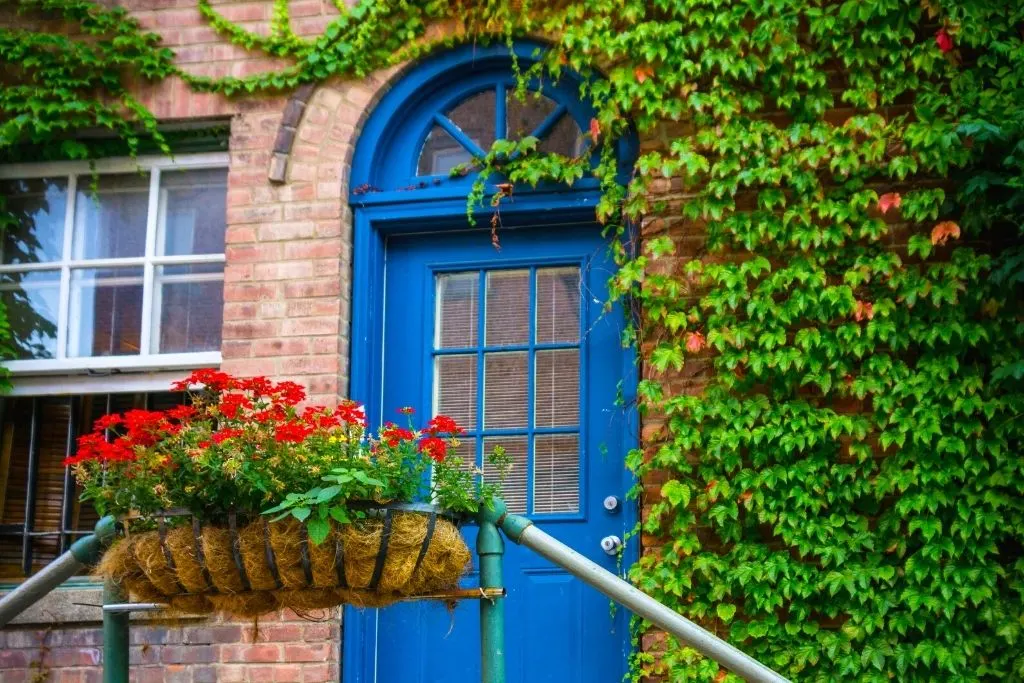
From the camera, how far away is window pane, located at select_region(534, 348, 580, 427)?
5.55 meters

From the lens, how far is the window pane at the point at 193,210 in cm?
599

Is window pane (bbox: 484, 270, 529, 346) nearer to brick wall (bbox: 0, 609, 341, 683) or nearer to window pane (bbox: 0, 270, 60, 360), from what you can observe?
brick wall (bbox: 0, 609, 341, 683)

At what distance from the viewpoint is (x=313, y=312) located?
5625 millimetres

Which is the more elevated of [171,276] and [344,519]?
[171,276]

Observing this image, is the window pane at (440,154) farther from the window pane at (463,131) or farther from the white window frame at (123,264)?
the white window frame at (123,264)

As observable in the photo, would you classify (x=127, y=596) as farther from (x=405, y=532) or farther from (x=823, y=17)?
(x=823, y=17)

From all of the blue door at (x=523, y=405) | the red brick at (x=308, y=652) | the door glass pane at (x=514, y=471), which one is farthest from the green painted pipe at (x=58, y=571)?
the door glass pane at (x=514, y=471)

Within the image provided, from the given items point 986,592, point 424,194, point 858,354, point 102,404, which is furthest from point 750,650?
point 102,404

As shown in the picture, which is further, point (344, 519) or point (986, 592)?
point (986, 592)

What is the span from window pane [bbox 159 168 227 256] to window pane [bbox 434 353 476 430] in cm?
116

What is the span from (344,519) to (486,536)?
36 cm

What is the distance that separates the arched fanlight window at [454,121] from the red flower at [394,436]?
2310 mm

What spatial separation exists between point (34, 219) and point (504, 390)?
7.77 ft

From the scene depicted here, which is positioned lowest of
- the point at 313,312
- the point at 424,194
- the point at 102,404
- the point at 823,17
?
the point at 102,404
